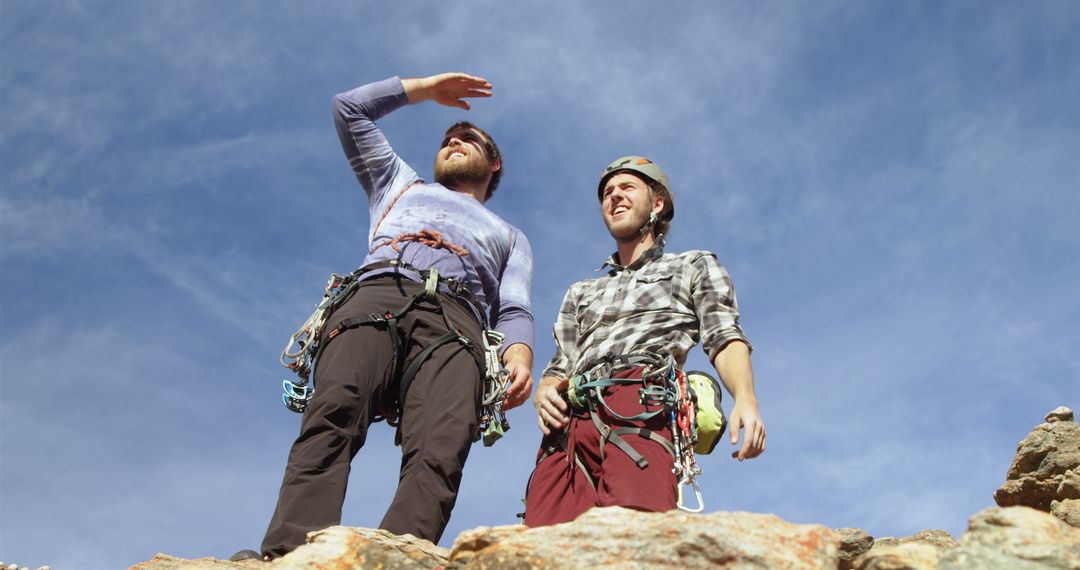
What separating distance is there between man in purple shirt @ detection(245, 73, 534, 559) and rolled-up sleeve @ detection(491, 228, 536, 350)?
0.4 inches

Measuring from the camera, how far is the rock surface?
9070 mm

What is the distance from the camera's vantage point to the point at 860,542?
21.5 ft

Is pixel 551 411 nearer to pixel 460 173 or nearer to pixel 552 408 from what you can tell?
pixel 552 408

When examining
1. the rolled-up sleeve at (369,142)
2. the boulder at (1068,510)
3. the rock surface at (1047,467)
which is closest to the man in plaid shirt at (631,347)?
the rolled-up sleeve at (369,142)

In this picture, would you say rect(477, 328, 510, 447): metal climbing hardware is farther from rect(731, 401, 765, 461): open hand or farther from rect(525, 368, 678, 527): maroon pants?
rect(731, 401, 765, 461): open hand

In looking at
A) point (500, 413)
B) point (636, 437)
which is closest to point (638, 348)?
point (636, 437)

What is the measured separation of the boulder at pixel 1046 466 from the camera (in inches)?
357

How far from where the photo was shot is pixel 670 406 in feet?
18.6

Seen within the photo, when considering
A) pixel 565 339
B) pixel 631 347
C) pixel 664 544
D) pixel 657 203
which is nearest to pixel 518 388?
pixel 565 339

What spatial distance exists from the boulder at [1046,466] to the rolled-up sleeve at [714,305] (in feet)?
16.2

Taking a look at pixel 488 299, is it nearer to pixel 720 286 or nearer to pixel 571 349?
pixel 571 349

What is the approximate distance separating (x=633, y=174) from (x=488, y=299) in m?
1.48

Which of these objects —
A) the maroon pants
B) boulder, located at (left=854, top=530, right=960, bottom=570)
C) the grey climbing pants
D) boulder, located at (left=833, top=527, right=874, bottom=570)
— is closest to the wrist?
the grey climbing pants

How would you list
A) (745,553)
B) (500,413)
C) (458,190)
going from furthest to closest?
(458,190), (500,413), (745,553)
